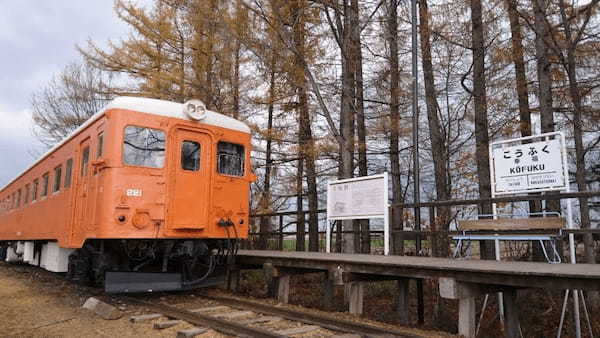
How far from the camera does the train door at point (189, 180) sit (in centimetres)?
732

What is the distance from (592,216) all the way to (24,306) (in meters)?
12.1

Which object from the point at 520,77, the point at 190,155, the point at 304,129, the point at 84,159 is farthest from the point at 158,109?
the point at 520,77

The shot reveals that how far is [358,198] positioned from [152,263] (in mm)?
3969

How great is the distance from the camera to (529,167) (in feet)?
22.5

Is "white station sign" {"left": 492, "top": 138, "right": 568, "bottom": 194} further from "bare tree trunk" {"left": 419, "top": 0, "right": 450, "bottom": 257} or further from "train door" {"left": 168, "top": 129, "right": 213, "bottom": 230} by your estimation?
"train door" {"left": 168, "top": 129, "right": 213, "bottom": 230}

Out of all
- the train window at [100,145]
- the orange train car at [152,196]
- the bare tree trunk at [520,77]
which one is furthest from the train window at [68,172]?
the bare tree trunk at [520,77]

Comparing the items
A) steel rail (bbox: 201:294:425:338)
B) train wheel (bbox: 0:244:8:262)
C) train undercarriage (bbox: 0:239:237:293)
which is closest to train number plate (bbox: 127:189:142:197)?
train undercarriage (bbox: 0:239:237:293)

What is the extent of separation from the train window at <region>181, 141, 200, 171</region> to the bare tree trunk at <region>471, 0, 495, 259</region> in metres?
6.47

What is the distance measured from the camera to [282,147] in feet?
45.3

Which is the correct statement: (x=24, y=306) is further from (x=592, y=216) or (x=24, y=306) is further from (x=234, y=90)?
(x=592, y=216)

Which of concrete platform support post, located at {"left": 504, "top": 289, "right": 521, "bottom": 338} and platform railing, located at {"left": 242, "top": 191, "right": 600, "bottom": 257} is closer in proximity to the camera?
concrete platform support post, located at {"left": 504, "top": 289, "right": 521, "bottom": 338}

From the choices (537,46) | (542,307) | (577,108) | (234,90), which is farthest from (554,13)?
(234,90)

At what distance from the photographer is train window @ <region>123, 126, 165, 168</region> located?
23.3 ft

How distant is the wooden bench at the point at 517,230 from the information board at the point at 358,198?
163cm
